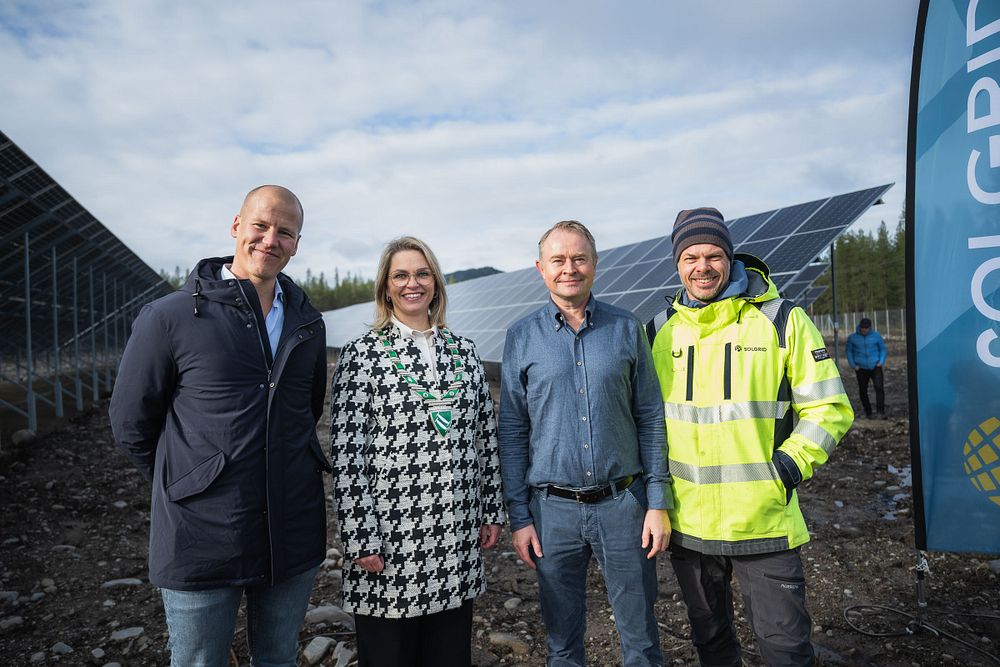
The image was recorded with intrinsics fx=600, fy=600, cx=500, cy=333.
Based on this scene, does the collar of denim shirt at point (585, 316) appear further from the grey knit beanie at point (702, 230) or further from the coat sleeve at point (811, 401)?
the coat sleeve at point (811, 401)

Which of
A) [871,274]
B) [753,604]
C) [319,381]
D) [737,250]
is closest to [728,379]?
[753,604]

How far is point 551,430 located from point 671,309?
848mm

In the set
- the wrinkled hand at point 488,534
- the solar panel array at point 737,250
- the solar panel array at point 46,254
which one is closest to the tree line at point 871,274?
the solar panel array at point 737,250

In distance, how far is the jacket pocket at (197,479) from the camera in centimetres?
200

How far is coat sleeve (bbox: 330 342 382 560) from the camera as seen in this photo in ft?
7.61

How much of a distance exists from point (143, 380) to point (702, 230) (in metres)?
2.28

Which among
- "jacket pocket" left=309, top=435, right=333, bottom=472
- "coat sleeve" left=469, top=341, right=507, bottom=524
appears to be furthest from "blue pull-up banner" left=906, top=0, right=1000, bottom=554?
"jacket pocket" left=309, top=435, right=333, bottom=472

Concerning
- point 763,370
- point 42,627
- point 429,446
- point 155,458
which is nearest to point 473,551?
point 429,446

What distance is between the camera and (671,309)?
9.39ft

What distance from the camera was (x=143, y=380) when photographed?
2059 mm

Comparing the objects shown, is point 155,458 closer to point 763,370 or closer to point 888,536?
point 763,370

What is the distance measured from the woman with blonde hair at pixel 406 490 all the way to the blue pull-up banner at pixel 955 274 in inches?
97.5

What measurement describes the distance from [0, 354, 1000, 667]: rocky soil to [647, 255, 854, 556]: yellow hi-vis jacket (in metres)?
1.33

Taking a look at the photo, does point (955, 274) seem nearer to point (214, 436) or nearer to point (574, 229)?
point (574, 229)
